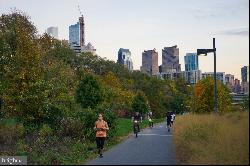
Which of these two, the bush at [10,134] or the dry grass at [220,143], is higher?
the dry grass at [220,143]

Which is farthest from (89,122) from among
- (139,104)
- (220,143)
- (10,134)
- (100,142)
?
(139,104)

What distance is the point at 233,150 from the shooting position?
11.9 m

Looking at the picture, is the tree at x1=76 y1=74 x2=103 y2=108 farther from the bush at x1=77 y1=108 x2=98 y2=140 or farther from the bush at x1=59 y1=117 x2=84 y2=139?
the bush at x1=77 y1=108 x2=98 y2=140

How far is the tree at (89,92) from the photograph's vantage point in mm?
52531

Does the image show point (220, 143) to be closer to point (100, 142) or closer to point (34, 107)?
point (100, 142)

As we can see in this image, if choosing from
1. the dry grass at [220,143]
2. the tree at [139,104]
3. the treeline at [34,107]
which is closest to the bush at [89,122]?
the treeline at [34,107]

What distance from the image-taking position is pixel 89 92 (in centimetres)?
5281

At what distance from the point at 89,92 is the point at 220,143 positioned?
1595 inches

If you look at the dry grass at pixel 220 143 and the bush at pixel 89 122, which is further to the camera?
the bush at pixel 89 122

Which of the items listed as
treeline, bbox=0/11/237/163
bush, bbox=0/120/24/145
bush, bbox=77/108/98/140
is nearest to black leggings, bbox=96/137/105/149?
treeline, bbox=0/11/237/163

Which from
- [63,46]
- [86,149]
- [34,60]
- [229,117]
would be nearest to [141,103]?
[63,46]

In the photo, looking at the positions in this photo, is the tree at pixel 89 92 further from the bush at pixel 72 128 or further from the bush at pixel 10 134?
the bush at pixel 72 128

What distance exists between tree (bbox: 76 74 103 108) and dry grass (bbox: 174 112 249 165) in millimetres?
36980

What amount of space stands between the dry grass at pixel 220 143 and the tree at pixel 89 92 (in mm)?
36980
